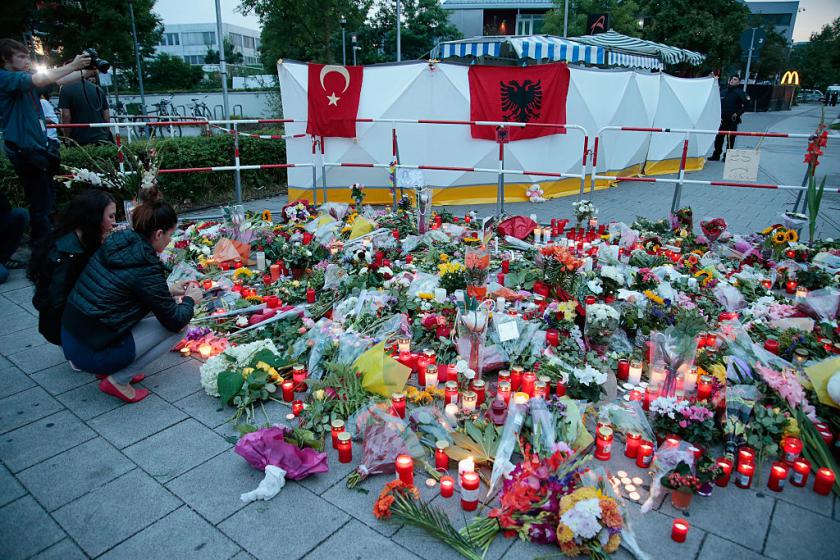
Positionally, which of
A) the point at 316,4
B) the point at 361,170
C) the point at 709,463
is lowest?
the point at 709,463

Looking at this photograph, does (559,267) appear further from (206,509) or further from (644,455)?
(206,509)

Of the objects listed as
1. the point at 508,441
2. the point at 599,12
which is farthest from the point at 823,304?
the point at 599,12

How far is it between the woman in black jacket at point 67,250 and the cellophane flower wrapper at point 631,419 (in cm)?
320

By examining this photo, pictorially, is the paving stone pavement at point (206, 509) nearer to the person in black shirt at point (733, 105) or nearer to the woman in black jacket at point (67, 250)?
the woman in black jacket at point (67, 250)

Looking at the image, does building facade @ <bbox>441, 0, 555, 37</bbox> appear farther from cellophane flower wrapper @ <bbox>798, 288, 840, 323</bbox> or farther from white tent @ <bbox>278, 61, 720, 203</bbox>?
cellophane flower wrapper @ <bbox>798, 288, 840, 323</bbox>

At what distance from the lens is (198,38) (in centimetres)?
7606

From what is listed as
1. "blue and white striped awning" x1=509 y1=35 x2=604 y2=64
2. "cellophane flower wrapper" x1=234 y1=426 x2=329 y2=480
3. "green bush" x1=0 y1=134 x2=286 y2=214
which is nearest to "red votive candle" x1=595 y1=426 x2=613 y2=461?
"cellophane flower wrapper" x1=234 y1=426 x2=329 y2=480

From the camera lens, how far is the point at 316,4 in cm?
1708

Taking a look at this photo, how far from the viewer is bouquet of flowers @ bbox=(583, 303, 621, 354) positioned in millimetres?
3662

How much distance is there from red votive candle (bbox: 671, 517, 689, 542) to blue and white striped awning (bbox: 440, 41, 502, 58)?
1324 cm

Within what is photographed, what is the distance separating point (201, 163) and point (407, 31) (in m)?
25.5

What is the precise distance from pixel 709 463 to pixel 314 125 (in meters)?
7.44

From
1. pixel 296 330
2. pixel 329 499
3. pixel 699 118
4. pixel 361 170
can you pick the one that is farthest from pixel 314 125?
pixel 699 118

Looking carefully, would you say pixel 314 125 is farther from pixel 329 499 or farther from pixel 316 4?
pixel 316 4
